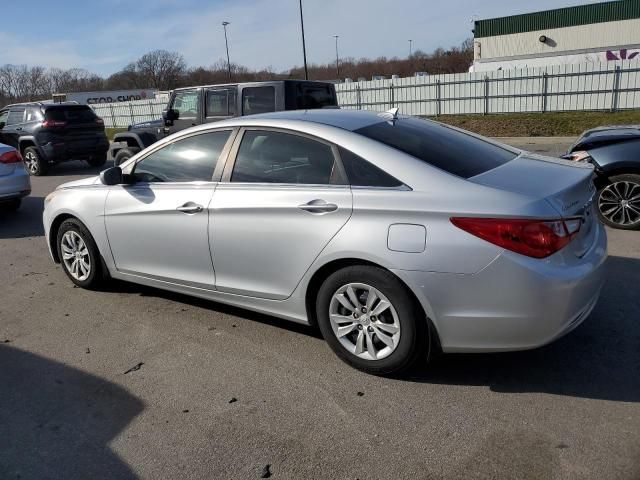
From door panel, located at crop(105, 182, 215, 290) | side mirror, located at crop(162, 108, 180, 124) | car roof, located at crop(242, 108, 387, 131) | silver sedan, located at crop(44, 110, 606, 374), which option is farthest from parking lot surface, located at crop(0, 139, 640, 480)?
side mirror, located at crop(162, 108, 180, 124)

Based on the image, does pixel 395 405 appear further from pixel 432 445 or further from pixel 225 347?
pixel 225 347

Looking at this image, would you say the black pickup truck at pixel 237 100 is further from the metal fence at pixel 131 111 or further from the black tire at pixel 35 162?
the metal fence at pixel 131 111

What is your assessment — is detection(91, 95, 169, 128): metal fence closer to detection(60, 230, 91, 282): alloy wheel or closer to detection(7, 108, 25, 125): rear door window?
detection(7, 108, 25, 125): rear door window

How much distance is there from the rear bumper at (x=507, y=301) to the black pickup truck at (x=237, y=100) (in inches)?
256

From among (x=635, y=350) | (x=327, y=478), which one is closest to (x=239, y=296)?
(x=327, y=478)

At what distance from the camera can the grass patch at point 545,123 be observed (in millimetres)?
18469

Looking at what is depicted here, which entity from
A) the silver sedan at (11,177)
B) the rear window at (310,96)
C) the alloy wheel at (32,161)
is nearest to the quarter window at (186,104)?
→ the rear window at (310,96)

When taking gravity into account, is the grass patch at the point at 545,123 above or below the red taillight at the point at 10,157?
below

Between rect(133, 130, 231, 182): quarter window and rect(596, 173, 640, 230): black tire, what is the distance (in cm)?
456

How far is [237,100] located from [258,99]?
420mm

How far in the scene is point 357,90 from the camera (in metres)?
25.8

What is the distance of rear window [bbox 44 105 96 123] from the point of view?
13727 mm

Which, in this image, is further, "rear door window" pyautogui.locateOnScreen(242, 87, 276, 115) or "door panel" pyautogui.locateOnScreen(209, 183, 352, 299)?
"rear door window" pyautogui.locateOnScreen(242, 87, 276, 115)

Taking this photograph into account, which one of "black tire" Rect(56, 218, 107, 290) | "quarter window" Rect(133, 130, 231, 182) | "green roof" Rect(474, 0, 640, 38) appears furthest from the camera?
"green roof" Rect(474, 0, 640, 38)
